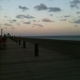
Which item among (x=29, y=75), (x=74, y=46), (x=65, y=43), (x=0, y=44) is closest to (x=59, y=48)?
(x=65, y=43)

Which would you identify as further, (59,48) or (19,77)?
(59,48)

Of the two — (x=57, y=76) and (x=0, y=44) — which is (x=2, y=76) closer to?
(x=57, y=76)

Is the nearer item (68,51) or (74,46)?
(74,46)

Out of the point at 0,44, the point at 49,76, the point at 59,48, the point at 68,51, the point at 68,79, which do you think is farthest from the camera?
the point at 0,44

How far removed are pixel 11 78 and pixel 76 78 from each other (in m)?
2.41

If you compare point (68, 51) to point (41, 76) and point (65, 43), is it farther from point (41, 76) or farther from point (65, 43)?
point (41, 76)

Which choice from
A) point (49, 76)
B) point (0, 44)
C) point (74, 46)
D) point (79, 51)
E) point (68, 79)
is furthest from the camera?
point (0, 44)

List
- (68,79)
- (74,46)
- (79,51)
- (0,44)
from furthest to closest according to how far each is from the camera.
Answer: (0,44)
(74,46)
(79,51)
(68,79)

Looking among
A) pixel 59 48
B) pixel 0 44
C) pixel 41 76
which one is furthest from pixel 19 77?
pixel 0 44

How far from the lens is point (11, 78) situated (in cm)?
650

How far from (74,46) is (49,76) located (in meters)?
7.53

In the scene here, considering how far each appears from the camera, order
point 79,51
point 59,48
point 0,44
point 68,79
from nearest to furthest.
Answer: point 68,79
point 79,51
point 59,48
point 0,44

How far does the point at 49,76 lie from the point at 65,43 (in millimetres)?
9557

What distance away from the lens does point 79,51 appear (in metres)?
13.0
